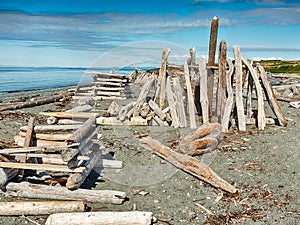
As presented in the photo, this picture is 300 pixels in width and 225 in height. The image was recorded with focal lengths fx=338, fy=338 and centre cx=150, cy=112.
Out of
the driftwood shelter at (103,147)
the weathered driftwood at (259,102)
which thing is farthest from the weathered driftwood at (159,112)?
the weathered driftwood at (259,102)

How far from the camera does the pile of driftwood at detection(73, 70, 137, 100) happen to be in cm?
1923

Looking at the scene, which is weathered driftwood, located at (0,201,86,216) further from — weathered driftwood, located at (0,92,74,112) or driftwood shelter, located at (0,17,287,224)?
weathered driftwood, located at (0,92,74,112)

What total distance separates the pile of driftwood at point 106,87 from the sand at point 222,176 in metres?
9.22

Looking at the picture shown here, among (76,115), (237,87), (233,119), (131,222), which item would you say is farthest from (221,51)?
(131,222)

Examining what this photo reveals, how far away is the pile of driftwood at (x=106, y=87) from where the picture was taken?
1923cm

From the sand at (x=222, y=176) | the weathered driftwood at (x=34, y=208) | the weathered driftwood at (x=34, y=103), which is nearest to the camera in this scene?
the weathered driftwood at (x=34, y=208)

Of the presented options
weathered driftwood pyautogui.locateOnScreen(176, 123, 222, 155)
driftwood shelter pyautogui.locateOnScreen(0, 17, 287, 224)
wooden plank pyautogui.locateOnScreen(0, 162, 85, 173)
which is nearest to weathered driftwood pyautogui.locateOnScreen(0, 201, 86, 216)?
driftwood shelter pyautogui.locateOnScreen(0, 17, 287, 224)

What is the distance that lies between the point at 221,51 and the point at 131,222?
24.1 ft

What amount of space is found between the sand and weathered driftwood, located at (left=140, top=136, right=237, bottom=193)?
0.12 m

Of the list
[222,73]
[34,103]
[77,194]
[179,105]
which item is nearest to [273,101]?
[222,73]

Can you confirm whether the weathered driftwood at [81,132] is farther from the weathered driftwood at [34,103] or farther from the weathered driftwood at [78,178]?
the weathered driftwood at [34,103]

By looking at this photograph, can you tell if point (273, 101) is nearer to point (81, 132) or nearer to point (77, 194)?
point (81, 132)

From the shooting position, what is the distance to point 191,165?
693 centimetres

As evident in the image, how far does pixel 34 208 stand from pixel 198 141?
13.7 feet
